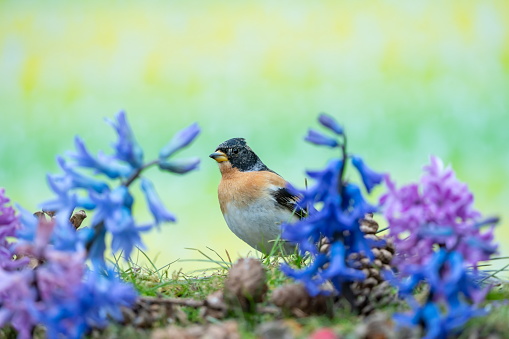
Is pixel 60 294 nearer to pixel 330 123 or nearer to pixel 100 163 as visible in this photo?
pixel 100 163

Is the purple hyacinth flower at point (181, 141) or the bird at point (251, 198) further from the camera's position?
the bird at point (251, 198)

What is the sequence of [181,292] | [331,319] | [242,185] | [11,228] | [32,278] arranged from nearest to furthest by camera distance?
[32,278]
[331,319]
[11,228]
[181,292]
[242,185]

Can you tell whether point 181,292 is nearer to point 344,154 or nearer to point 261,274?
point 261,274

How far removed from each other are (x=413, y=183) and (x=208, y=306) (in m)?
0.60

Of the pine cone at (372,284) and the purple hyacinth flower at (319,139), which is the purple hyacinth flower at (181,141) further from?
the pine cone at (372,284)

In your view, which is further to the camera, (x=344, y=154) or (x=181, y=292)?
(x=181, y=292)

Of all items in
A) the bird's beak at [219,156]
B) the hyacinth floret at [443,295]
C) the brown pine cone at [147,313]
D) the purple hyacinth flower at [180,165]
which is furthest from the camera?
the bird's beak at [219,156]

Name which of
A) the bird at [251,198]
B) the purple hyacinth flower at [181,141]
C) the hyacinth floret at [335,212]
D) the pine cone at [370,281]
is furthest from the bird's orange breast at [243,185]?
the purple hyacinth flower at [181,141]

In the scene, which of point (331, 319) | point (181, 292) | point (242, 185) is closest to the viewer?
point (331, 319)

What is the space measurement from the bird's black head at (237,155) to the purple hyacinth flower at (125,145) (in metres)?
1.68

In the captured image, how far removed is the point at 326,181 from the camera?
5.48 ft

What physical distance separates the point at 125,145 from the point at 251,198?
1.57 metres

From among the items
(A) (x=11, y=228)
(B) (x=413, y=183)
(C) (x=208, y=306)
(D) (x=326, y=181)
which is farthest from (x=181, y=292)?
(B) (x=413, y=183)

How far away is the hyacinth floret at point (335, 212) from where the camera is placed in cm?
164
